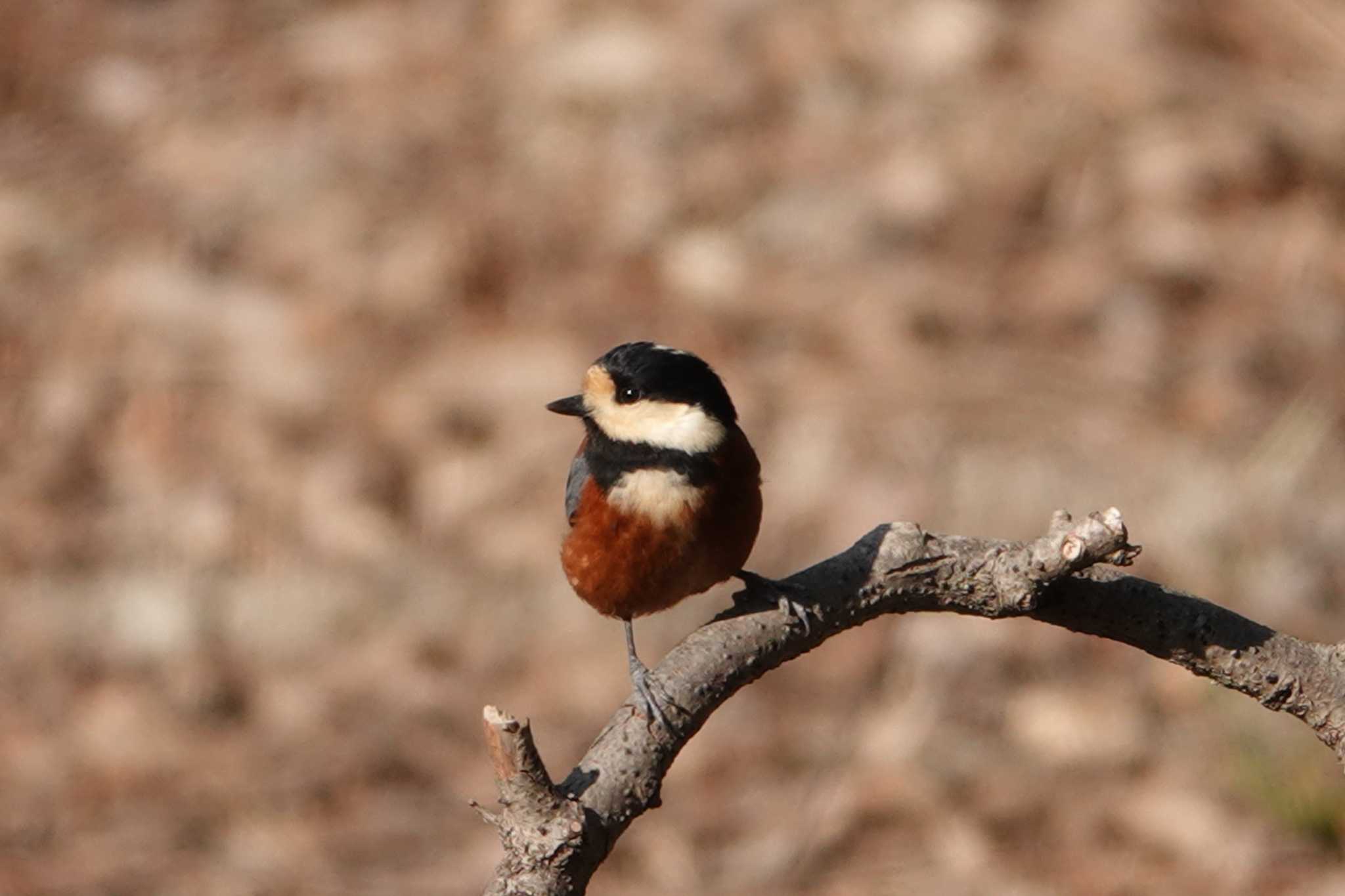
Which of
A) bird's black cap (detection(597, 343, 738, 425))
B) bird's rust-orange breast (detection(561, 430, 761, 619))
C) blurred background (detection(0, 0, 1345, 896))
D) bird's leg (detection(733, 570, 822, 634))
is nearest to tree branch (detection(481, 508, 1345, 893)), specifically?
bird's leg (detection(733, 570, 822, 634))

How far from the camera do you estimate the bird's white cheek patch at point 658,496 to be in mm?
4043

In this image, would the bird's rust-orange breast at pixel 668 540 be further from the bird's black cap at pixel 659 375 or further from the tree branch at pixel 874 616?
the tree branch at pixel 874 616

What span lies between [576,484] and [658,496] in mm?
341

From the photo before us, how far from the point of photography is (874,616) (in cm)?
343

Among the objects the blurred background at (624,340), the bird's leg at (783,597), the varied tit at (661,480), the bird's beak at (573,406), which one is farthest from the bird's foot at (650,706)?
the blurred background at (624,340)

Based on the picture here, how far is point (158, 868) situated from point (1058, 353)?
4714 mm

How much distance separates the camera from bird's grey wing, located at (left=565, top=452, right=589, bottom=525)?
4.29 meters

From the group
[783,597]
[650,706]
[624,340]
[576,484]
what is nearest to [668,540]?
[576,484]

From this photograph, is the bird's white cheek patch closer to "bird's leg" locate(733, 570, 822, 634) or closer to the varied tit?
the varied tit

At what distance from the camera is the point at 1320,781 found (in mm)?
5906

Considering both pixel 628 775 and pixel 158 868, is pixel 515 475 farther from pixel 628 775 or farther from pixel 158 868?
pixel 628 775

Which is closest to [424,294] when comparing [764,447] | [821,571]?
[764,447]

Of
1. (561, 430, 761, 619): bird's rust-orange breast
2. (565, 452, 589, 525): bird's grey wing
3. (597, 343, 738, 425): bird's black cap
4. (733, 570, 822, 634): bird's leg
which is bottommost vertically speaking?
(733, 570, 822, 634): bird's leg

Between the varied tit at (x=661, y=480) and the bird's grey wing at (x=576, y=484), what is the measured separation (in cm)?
8
